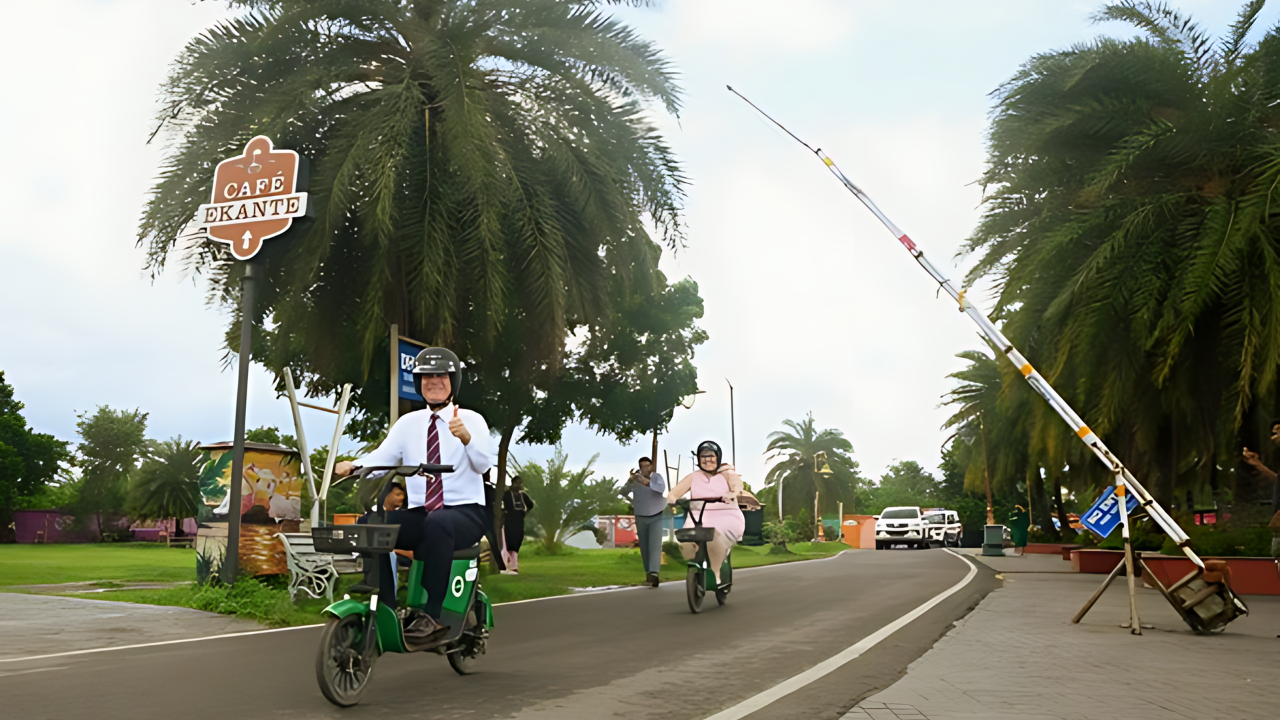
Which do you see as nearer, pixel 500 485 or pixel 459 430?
pixel 459 430

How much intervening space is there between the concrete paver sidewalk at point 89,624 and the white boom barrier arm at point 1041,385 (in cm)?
779

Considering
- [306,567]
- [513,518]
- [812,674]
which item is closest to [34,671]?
[306,567]

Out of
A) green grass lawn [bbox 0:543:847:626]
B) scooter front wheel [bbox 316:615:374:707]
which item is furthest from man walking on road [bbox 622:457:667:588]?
scooter front wheel [bbox 316:615:374:707]

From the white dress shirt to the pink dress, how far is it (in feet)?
21.1

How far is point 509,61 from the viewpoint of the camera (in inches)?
625

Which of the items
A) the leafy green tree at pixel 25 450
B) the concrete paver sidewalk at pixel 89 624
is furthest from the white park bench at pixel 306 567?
the leafy green tree at pixel 25 450

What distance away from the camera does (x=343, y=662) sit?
5.88 m

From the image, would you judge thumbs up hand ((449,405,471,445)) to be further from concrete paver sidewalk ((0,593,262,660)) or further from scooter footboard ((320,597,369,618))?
concrete paver sidewalk ((0,593,262,660))

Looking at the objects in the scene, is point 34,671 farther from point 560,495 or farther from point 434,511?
point 560,495

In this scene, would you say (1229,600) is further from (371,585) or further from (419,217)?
(419,217)

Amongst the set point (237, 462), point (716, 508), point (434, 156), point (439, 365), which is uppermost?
point (434, 156)

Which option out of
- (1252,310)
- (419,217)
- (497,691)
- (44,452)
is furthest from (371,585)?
(44,452)

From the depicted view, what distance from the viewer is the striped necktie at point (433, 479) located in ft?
21.4

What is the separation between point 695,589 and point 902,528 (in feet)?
124
